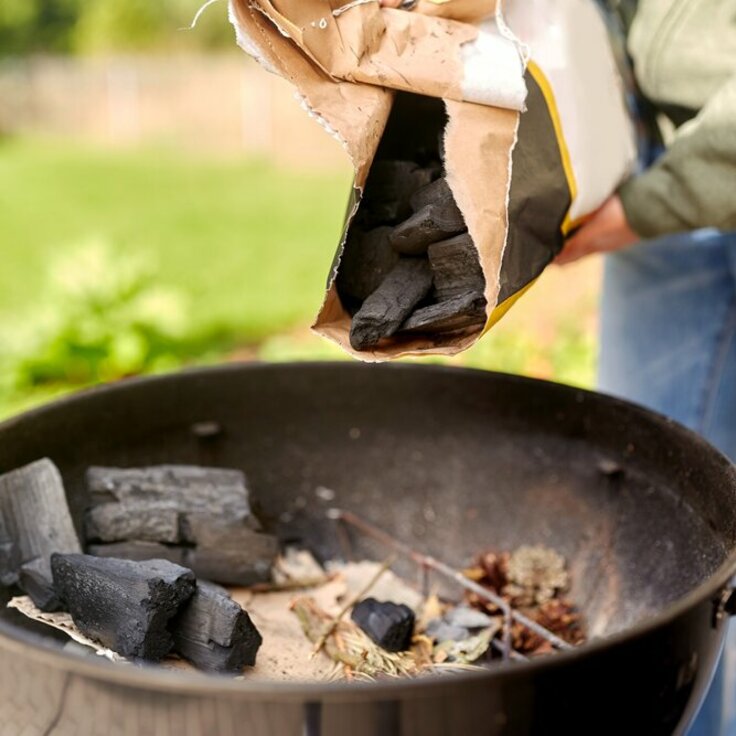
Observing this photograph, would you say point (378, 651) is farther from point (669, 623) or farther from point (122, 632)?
point (669, 623)

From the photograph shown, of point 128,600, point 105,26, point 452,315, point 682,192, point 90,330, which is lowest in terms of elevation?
point 90,330

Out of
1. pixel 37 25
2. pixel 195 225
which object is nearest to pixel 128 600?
pixel 195 225

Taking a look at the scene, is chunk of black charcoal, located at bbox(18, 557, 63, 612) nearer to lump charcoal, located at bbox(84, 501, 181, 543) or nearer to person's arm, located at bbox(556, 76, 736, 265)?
lump charcoal, located at bbox(84, 501, 181, 543)

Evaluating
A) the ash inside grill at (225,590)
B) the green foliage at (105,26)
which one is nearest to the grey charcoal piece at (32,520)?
the ash inside grill at (225,590)

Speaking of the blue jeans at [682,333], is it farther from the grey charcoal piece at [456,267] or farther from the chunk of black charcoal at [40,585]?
the chunk of black charcoal at [40,585]

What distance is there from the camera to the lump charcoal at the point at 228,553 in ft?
5.01

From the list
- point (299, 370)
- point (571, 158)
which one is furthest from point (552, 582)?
point (571, 158)

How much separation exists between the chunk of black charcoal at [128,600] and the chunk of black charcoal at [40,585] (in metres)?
0.07

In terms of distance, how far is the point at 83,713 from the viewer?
3.06 ft

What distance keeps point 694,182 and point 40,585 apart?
121 cm

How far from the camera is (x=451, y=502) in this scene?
181 centimetres

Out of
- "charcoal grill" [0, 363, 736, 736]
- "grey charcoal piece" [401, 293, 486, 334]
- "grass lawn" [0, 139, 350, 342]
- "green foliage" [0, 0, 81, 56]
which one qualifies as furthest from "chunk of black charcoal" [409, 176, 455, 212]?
"green foliage" [0, 0, 81, 56]

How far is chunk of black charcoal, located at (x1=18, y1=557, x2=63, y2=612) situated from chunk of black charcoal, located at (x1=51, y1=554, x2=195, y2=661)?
2.8 inches

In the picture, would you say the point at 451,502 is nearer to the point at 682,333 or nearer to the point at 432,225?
the point at 682,333
